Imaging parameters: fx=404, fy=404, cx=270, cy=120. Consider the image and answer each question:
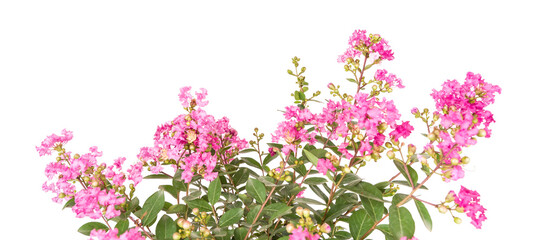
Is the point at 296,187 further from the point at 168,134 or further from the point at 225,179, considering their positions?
the point at 168,134

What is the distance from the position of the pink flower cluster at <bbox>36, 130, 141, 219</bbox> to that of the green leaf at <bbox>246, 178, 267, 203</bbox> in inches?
13.4

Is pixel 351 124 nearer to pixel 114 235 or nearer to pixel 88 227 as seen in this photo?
pixel 114 235

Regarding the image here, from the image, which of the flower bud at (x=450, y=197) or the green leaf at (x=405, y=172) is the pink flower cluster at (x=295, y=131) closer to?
the green leaf at (x=405, y=172)

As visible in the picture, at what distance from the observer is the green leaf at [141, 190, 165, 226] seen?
1.21m

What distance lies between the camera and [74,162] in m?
1.15

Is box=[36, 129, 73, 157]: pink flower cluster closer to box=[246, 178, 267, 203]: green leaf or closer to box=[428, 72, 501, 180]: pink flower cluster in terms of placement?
box=[246, 178, 267, 203]: green leaf

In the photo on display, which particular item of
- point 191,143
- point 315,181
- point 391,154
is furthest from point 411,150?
point 191,143

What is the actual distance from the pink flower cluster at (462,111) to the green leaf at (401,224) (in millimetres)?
158

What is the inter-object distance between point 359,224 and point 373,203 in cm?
15

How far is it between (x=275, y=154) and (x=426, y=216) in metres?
0.59

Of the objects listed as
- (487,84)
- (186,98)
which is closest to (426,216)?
(487,84)

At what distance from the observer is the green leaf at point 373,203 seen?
1100 mm

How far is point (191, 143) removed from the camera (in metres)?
1.26

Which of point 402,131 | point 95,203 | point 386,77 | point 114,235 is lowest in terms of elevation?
point 114,235
